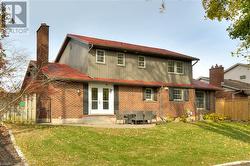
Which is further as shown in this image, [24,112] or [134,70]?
[134,70]

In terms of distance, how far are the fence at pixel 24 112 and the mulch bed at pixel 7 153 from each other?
8.08m

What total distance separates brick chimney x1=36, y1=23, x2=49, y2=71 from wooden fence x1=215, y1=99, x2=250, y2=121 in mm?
17147

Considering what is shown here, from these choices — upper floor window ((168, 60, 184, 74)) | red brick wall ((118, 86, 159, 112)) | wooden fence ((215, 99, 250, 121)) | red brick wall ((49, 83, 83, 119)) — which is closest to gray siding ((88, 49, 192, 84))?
upper floor window ((168, 60, 184, 74))

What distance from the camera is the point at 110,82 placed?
2462 cm

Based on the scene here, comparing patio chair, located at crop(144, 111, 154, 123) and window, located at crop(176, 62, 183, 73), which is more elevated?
window, located at crop(176, 62, 183, 73)

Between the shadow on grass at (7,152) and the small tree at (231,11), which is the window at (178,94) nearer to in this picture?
the small tree at (231,11)

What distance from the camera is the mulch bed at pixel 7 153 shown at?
37.6ft

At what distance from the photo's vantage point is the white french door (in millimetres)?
24219

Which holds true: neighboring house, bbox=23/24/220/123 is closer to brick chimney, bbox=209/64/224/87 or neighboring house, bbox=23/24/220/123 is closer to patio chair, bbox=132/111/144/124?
patio chair, bbox=132/111/144/124

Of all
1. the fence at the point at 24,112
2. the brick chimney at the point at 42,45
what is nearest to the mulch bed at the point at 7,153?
the fence at the point at 24,112

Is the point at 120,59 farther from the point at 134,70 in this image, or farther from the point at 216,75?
the point at 216,75

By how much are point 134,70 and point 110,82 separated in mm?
3454

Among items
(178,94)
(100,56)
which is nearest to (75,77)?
(100,56)

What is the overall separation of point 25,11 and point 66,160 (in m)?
12.6
